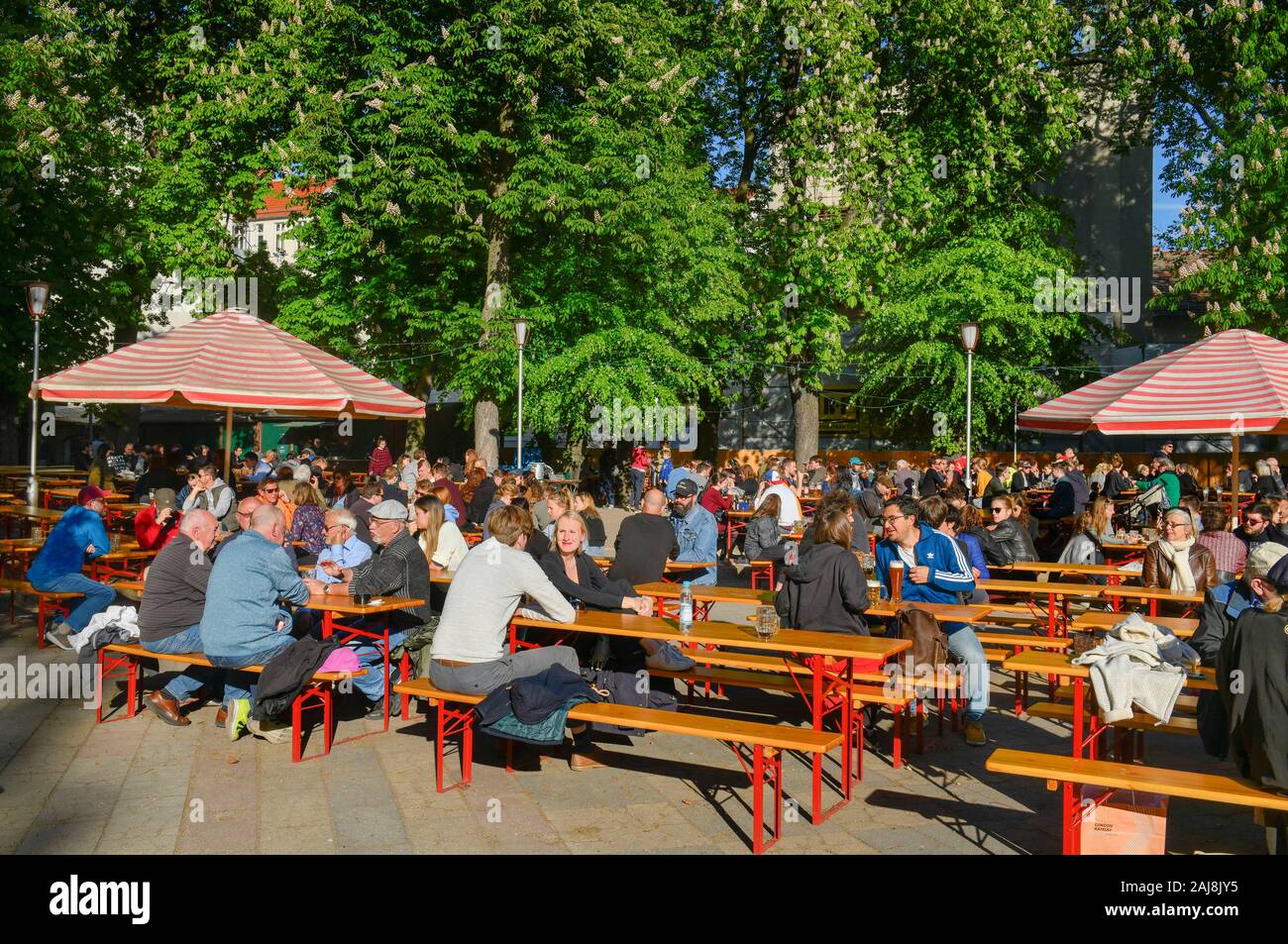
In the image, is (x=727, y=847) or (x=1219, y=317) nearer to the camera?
(x=727, y=847)

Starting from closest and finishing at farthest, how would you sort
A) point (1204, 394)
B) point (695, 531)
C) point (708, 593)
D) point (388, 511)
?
point (388, 511) < point (708, 593) < point (1204, 394) < point (695, 531)

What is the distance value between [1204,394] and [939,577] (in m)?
4.14

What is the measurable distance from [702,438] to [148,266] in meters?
15.6

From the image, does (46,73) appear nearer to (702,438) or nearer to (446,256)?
(446,256)

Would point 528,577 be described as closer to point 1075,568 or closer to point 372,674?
point 372,674

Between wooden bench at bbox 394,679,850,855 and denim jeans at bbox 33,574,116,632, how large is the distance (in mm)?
3957

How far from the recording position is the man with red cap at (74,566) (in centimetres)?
895

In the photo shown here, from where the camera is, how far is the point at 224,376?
9.86m

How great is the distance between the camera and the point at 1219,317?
2325 centimetres

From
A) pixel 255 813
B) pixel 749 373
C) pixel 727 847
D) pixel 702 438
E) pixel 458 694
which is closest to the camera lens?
pixel 727 847

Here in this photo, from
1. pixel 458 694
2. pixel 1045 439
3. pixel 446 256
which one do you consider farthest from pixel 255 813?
pixel 1045 439

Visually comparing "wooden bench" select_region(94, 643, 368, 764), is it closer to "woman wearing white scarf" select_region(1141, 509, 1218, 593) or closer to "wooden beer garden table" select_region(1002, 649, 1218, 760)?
"wooden beer garden table" select_region(1002, 649, 1218, 760)

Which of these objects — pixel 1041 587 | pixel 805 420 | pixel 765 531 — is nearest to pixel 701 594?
pixel 1041 587

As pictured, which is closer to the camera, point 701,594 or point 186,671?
point 186,671
